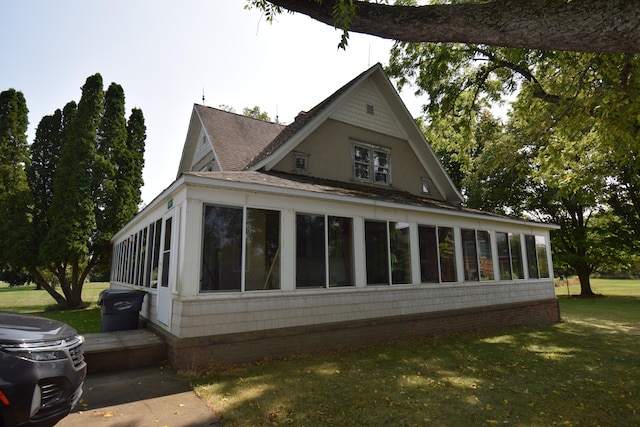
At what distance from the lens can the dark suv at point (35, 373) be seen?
114 inches

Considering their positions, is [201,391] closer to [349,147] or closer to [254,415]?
[254,415]

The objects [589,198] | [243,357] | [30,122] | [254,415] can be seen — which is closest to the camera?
[254,415]

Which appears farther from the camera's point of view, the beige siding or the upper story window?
the upper story window

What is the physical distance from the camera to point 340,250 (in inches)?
345

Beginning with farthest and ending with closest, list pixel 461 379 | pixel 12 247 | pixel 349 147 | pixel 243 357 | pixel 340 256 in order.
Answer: pixel 12 247
pixel 349 147
pixel 340 256
pixel 243 357
pixel 461 379

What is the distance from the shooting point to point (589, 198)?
11375 mm

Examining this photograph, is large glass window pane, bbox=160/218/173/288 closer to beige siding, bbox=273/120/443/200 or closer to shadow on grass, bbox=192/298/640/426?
shadow on grass, bbox=192/298/640/426

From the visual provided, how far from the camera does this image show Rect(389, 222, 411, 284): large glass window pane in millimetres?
9602

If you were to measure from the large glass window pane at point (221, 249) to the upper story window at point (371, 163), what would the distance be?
6172 mm

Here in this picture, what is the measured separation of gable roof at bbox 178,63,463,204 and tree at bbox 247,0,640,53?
6.23 metres

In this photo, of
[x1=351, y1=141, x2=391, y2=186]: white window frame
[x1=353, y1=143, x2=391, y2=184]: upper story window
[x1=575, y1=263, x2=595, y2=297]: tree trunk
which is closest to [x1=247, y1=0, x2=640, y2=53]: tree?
[x1=351, y1=141, x2=391, y2=186]: white window frame

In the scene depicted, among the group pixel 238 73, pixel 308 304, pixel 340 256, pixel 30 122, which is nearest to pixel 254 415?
pixel 308 304

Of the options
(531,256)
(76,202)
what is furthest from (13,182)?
(531,256)

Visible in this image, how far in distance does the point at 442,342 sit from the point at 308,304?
13.1 feet
